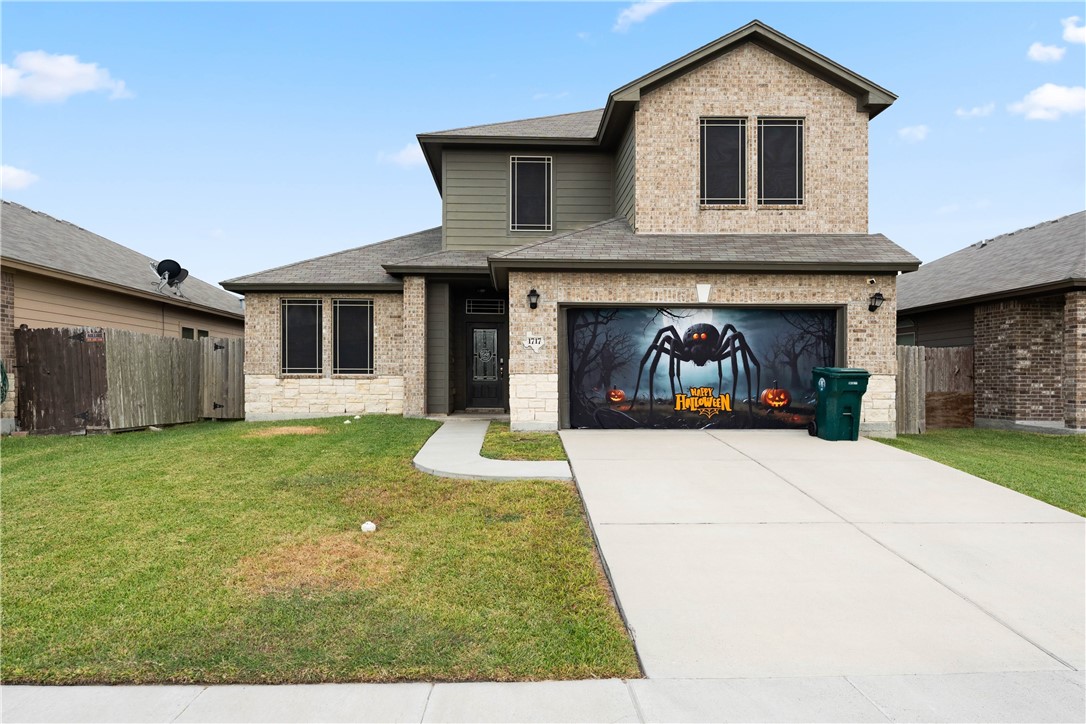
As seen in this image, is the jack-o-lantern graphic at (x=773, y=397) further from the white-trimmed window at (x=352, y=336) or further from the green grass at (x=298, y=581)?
the white-trimmed window at (x=352, y=336)

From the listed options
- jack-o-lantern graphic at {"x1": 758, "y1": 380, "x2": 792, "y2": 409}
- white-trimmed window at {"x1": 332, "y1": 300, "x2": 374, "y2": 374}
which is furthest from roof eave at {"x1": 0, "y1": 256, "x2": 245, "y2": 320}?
jack-o-lantern graphic at {"x1": 758, "y1": 380, "x2": 792, "y2": 409}

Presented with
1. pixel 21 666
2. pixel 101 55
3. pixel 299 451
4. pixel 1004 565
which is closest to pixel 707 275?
pixel 1004 565

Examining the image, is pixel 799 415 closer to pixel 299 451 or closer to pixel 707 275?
pixel 707 275

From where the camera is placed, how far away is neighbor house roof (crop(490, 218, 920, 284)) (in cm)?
1007

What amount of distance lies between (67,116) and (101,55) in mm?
6018

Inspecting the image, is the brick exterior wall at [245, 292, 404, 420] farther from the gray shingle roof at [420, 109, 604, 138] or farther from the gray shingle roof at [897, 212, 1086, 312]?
the gray shingle roof at [897, 212, 1086, 312]

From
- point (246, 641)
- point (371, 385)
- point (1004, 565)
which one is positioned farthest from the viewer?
point (371, 385)

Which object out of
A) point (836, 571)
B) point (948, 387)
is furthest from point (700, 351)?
point (948, 387)

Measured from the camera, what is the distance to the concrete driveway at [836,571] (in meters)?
3.07

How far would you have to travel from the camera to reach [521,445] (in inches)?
348

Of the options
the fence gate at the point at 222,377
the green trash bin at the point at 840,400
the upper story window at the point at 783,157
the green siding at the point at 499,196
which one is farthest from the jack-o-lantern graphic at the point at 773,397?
the fence gate at the point at 222,377

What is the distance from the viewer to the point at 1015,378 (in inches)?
490

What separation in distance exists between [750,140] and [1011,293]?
691 cm

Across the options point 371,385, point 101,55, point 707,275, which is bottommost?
point 371,385
